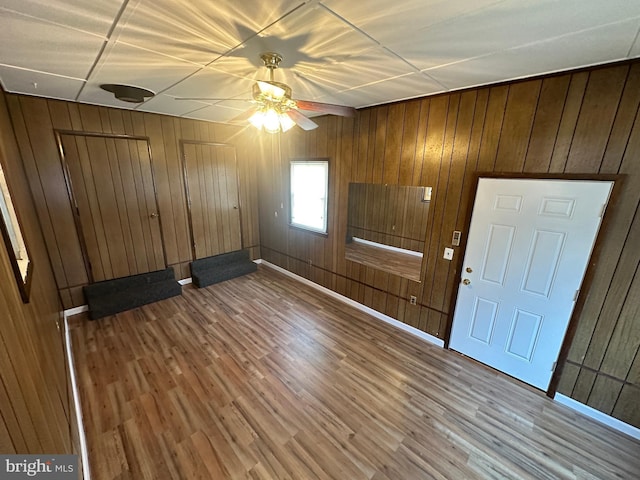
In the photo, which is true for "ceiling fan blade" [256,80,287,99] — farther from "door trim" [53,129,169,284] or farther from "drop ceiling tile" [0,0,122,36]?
"door trim" [53,129,169,284]

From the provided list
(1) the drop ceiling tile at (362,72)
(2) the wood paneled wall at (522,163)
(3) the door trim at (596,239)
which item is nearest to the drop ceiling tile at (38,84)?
(1) the drop ceiling tile at (362,72)

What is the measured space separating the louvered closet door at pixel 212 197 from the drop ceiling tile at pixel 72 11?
2846 mm

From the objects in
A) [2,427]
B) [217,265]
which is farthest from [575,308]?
[217,265]

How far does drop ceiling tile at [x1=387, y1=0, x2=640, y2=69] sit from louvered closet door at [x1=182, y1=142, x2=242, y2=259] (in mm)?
3591

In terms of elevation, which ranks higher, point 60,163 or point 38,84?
point 38,84

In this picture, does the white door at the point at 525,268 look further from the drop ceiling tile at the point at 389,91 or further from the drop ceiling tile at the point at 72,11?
the drop ceiling tile at the point at 72,11

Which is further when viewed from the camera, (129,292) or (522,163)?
(129,292)

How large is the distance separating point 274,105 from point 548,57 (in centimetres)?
190

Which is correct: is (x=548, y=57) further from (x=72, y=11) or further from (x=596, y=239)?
(x=72, y=11)

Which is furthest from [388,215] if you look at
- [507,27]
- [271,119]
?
[507,27]

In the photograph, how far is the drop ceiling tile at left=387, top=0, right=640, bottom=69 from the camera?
1.20 meters

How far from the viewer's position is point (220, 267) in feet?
15.5

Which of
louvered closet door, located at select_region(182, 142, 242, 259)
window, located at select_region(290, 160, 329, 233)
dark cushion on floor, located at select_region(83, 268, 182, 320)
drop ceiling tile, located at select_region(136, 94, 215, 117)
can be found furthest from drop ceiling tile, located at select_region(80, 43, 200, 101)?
dark cushion on floor, located at select_region(83, 268, 182, 320)

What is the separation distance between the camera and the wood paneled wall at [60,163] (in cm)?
296
